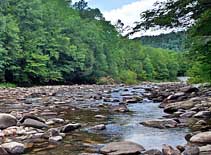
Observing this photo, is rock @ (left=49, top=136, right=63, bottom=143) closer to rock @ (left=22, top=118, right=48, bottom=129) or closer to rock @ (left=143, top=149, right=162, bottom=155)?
rock @ (left=22, top=118, right=48, bottom=129)

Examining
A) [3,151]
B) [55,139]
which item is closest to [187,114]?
[55,139]

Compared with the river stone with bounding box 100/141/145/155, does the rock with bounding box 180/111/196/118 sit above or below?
above

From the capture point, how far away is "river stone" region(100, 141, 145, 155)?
7283 millimetres

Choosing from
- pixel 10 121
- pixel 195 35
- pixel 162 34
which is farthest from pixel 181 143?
pixel 162 34

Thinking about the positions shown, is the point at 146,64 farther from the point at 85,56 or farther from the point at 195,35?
the point at 195,35

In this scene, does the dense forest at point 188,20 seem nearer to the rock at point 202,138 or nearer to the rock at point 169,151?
the rock at point 202,138

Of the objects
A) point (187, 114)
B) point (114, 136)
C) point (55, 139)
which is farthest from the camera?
point (187, 114)

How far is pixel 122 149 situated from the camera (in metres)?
7.45

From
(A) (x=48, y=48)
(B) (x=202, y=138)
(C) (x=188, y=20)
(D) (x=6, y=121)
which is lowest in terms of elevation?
(B) (x=202, y=138)

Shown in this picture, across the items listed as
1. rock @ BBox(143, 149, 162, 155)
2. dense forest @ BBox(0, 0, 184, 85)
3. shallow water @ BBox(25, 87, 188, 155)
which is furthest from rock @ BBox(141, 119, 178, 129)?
dense forest @ BBox(0, 0, 184, 85)

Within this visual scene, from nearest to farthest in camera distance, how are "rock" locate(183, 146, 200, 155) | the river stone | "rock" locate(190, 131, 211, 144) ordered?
"rock" locate(183, 146, 200, 155) → the river stone → "rock" locate(190, 131, 211, 144)

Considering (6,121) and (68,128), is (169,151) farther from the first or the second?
(6,121)

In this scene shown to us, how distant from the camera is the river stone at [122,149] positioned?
728cm

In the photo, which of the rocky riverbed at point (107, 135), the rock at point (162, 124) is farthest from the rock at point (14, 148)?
the rock at point (162, 124)
